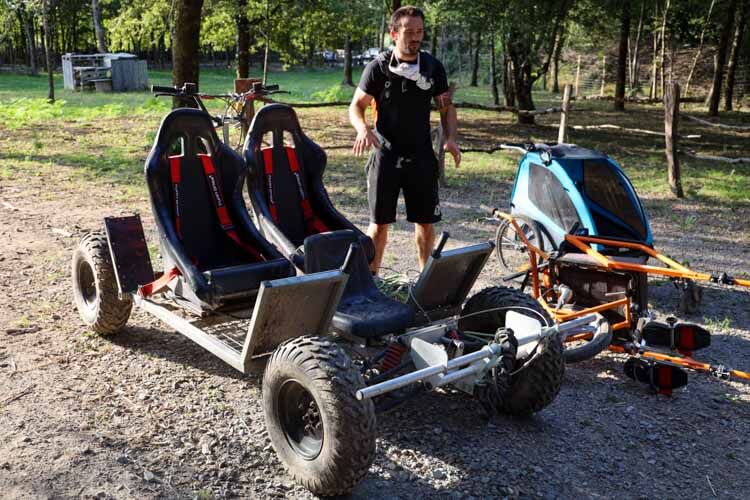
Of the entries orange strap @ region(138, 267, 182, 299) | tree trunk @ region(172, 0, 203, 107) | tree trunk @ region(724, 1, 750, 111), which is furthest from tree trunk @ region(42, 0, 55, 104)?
tree trunk @ region(724, 1, 750, 111)

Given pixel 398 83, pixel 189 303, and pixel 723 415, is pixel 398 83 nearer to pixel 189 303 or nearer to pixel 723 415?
pixel 189 303

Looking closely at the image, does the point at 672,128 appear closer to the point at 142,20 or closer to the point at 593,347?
the point at 593,347

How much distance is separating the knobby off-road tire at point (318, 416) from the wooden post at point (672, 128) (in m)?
7.47

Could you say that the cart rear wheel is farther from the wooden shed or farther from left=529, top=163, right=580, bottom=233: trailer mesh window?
the wooden shed

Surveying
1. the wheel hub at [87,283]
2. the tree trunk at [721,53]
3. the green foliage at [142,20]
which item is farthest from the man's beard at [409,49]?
the tree trunk at [721,53]

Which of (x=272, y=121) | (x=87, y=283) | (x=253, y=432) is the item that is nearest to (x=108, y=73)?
(x=87, y=283)

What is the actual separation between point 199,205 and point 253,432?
5.20 feet

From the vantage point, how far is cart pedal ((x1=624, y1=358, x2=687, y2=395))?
4172mm

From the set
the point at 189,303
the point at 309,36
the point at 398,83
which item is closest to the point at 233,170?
the point at 189,303

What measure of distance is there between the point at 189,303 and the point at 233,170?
3.08 ft

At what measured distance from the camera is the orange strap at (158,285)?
4320 mm

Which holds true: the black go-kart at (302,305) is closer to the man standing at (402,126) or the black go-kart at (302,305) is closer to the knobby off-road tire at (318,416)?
the knobby off-road tire at (318,416)

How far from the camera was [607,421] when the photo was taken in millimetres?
3994

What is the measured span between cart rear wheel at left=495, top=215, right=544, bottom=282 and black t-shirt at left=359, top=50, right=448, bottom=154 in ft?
3.34
